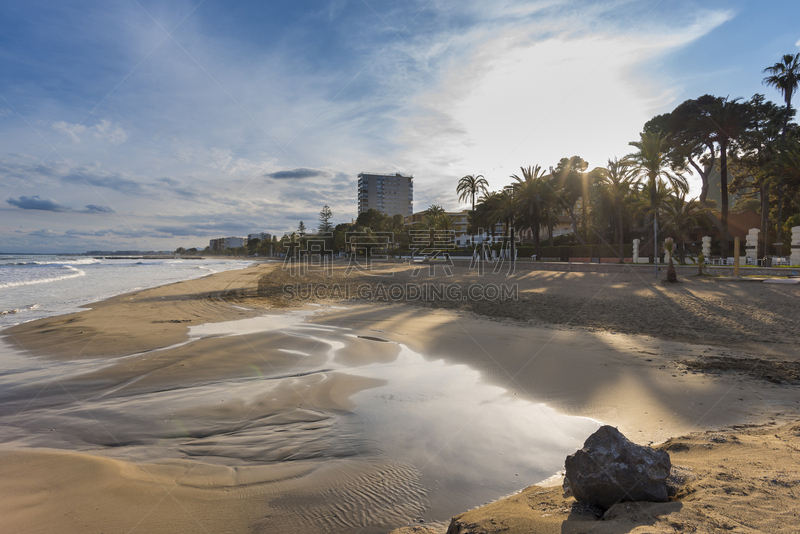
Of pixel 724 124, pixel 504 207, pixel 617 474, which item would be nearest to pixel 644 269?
pixel 724 124

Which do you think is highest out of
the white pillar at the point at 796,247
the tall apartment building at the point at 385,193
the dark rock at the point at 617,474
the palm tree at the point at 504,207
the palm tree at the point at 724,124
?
the tall apartment building at the point at 385,193

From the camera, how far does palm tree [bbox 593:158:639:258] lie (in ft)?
115

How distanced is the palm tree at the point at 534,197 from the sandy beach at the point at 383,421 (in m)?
29.8

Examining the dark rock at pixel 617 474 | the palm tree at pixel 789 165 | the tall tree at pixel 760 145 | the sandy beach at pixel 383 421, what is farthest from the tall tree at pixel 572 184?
the dark rock at pixel 617 474

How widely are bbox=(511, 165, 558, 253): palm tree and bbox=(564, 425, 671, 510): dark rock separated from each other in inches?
1524

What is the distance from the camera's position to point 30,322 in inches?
431

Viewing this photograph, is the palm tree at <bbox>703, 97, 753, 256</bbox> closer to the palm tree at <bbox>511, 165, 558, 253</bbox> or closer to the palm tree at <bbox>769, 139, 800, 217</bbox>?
the palm tree at <bbox>769, 139, 800, 217</bbox>

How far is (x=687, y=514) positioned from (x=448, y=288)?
16.3m

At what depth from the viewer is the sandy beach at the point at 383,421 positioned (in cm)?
271

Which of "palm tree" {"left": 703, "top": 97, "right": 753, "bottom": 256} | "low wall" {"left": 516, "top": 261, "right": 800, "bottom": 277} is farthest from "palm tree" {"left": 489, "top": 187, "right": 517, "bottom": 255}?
"palm tree" {"left": 703, "top": 97, "right": 753, "bottom": 256}

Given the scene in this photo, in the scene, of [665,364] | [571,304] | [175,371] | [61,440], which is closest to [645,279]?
[571,304]

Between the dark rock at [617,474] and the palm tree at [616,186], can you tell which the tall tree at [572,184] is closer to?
the palm tree at [616,186]

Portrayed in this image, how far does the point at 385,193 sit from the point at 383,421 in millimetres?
154052

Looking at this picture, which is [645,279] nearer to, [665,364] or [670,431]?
[665,364]
